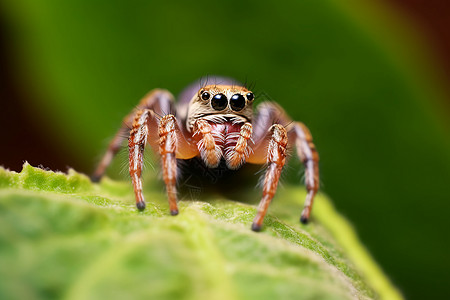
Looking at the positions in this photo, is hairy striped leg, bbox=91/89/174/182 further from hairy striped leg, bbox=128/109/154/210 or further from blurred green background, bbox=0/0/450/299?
hairy striped leg, bbox=128/109/154/210

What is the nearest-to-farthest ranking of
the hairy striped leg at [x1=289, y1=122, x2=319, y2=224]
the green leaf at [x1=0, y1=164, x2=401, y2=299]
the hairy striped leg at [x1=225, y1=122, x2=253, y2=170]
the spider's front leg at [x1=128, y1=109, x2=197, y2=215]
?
1. the green leaf at [x1=0, y1=164, x2=401, y2=299]
2. the spider's front leg at [x1=128, y1=109, x2=197, y2=215]
3. the hairy striped leg at [x1=225, y1=122, x2=253, y2=170]
4. the hairy striped leg at [x1=289, y1=122, x2=319, y2=224]

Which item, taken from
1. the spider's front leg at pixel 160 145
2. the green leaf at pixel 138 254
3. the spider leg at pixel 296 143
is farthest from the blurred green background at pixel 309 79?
the green leaf at pixel 138 254

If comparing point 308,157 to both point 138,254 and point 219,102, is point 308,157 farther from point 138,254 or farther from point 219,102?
point 138,254

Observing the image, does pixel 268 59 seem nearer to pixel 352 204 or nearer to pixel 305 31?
pixel 305 31

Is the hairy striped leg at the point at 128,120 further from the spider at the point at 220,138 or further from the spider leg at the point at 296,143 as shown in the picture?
the spider leg at the point at 296,143

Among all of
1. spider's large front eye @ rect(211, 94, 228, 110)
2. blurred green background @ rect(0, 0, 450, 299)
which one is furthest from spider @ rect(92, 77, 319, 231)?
blurred green background @ rect(0, 0, 450, 299)

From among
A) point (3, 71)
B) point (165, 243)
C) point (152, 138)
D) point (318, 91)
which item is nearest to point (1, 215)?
point (165, 243)

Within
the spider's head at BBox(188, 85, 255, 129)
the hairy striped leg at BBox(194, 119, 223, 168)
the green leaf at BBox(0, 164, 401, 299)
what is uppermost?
the spider's head at BBox(188, 85, 255, 129)
